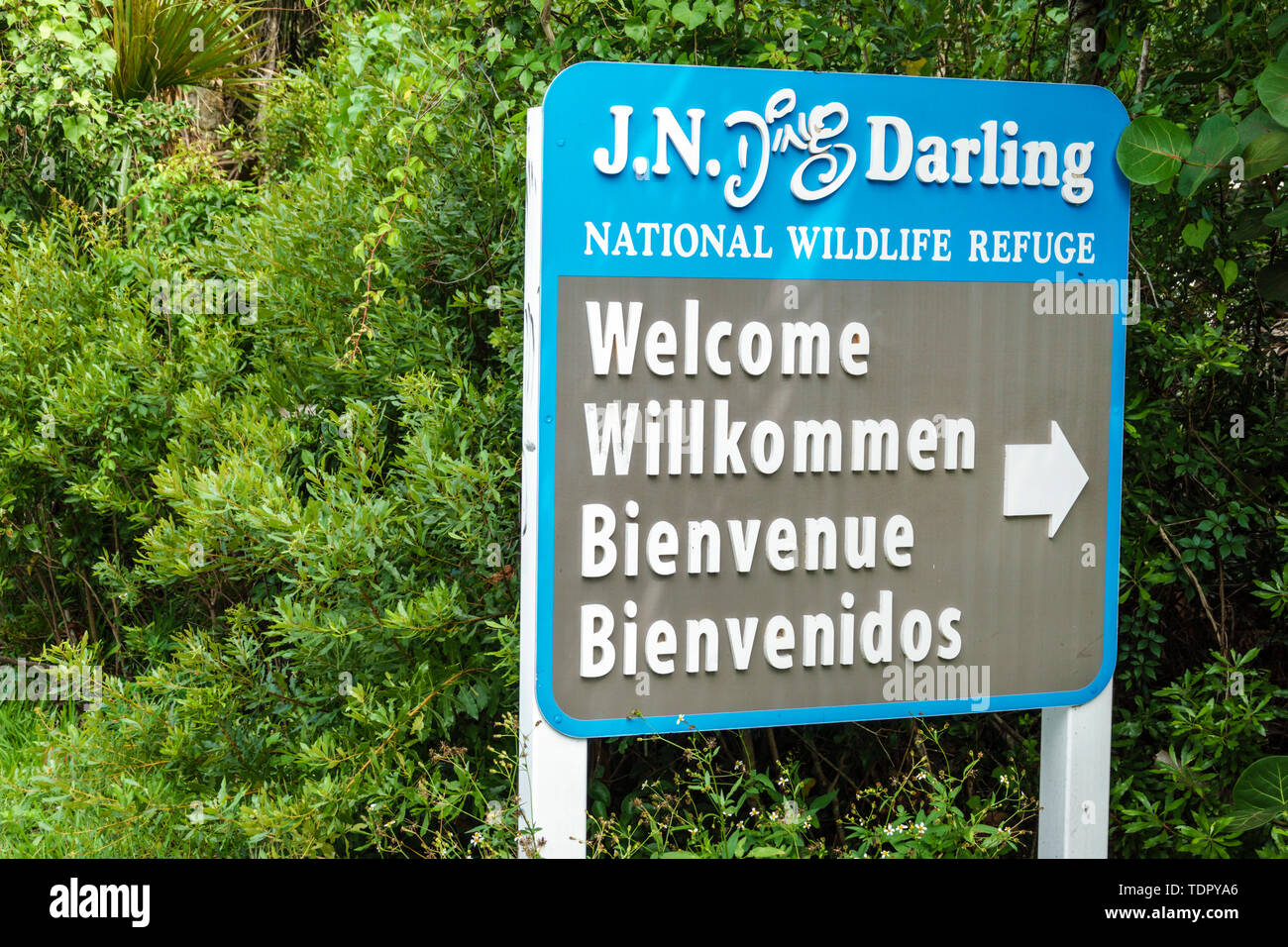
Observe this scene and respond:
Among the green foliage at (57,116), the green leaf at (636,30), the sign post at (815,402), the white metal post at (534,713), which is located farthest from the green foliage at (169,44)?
the sign post at (815,402)

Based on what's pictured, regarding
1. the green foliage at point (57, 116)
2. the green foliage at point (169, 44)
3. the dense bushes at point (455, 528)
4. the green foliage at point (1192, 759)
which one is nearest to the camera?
the green foliage at point (1192, 759)

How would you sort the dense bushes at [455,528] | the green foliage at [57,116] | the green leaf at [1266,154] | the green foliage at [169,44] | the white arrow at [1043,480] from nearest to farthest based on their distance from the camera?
the green leaf at [1266,154], the white arrow at [1043,480], the dense bushes at [455,528], the green foliage at [57,116], the green foliage at [169,44]

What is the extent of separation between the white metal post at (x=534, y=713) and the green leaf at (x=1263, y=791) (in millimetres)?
1544

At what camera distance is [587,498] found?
98.9 inches

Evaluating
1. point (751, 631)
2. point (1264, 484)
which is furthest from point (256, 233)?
point (1264, 484)

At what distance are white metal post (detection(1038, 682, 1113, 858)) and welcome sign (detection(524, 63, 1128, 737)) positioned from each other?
2.9 inches

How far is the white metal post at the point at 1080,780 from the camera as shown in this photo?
2.89 metres

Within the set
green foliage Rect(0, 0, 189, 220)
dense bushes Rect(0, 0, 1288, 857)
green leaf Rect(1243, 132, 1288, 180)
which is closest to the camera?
green leaf Rect(1243, 132, 1288, 180)

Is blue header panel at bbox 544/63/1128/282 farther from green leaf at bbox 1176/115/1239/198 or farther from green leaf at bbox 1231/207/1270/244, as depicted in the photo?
green leaf at bbox 1231/207/1270/244

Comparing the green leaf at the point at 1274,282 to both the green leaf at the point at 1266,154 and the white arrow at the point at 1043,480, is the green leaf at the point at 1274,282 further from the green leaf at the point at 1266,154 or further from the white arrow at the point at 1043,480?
the white arrow at the point at 1043,480

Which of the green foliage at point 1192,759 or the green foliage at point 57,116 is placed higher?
the green foliage at point 57,116

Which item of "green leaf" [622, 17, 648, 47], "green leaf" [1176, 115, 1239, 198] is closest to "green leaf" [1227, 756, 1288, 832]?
"green leaf" [1176, 115, 1239, 198]

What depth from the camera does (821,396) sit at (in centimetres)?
266

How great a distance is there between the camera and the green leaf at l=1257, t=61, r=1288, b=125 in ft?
8.21
